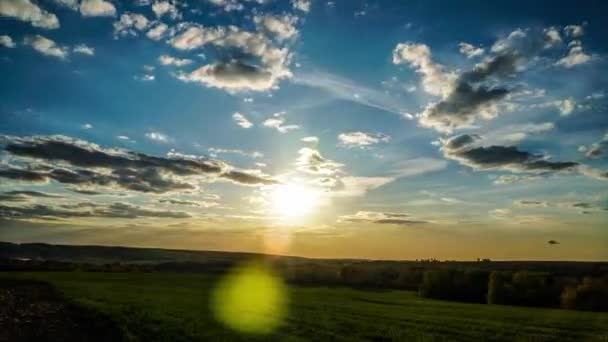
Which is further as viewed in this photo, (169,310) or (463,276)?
(463,276)

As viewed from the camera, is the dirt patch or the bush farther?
the bush

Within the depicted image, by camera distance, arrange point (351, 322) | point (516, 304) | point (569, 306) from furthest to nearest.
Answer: point (516, 304), point (569, 306), point (351, 322)

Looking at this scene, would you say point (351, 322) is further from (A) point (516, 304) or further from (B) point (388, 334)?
(A) point (516, 304)

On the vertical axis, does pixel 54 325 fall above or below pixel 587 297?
below

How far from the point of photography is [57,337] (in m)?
29.5

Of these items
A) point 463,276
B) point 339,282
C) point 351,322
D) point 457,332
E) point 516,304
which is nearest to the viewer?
point 457,332

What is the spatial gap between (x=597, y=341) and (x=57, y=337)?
1493 inches

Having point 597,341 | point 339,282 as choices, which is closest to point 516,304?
point 339,282

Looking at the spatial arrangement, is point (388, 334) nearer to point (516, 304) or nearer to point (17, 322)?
point (17, 322)

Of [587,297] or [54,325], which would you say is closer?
[54,325]

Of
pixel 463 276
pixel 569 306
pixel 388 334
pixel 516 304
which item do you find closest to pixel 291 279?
pixel 463 276

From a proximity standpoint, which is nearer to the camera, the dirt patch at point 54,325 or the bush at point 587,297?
the dirt patch at point 54,325

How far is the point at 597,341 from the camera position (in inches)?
1430

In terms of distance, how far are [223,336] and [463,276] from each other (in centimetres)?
9943
